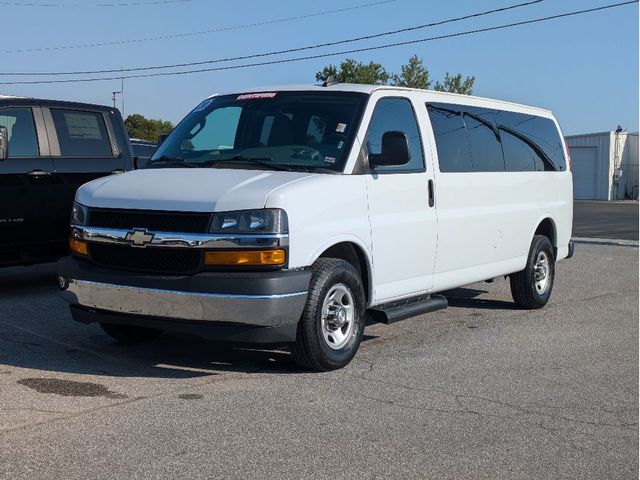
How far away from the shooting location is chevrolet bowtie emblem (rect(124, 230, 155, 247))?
620cm

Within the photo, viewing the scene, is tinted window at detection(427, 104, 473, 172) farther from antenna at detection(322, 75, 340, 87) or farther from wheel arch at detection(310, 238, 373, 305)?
wheel arch at detection(310, 238, 373, 305)

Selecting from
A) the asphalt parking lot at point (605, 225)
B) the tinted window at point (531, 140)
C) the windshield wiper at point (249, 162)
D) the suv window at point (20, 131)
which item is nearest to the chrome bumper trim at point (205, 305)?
the windshield wiper at point (249, 162)

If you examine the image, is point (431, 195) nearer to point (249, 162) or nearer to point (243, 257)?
point (249, 162)

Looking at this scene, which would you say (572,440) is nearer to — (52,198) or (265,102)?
(265,102)

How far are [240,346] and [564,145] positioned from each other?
519cm

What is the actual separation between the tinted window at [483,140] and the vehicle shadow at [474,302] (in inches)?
69.3

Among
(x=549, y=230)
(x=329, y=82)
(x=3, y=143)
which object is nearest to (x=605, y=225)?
(x=549, y=230)

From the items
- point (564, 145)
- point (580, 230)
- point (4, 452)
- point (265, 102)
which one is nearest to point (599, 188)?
point (580, 230)

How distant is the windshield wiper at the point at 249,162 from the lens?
679cm

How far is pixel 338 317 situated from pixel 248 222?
43.3 inches

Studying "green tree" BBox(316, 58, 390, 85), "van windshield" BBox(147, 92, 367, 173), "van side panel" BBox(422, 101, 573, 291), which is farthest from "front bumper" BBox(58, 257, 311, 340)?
"green tree" BBox(316, 58, 390, 85)

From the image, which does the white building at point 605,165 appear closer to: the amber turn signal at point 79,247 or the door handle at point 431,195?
the door handle at point 431,195

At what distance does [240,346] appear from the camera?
24.4ft

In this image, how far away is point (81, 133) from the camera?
10.3 metres
